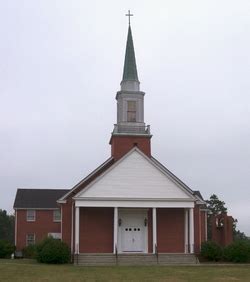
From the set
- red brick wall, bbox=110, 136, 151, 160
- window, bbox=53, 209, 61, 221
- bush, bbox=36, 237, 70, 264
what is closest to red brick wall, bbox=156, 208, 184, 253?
red brick wall, bbox=110, 136, 151, 160

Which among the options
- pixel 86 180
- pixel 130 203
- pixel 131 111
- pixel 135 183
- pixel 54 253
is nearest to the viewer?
pixel 54 253

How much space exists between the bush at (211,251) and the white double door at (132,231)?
15.1 ft

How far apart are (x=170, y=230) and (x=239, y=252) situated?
259 inches

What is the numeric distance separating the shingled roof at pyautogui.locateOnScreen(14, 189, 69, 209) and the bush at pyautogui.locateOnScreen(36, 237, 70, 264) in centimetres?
2652

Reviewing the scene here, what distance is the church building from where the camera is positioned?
38219mm

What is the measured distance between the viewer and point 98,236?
3950 cm

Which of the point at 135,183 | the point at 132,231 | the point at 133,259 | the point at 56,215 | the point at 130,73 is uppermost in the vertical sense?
the point at 130,73

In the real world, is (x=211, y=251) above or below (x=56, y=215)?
below

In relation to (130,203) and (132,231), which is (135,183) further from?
(132,231)

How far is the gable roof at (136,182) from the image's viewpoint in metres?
38.2

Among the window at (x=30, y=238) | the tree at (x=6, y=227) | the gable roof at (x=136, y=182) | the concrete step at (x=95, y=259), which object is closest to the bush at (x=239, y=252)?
the gable roof at (x=136, y=182)

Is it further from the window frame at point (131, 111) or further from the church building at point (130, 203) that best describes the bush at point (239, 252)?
the window frame at point (131, 111)

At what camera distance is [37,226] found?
61031mm

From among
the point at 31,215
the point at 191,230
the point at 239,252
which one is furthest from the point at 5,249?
the point at 239,252
